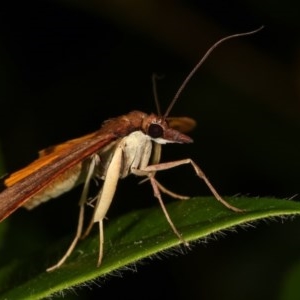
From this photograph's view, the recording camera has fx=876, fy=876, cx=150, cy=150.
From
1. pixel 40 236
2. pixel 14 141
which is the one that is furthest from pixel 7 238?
pixel 14 141

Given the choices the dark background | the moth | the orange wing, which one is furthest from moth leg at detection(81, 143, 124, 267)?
the dark background

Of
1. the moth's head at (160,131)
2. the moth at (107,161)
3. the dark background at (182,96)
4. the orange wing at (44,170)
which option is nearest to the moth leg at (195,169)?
the moth at (107,161)

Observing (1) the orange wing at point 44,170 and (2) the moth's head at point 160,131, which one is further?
(2) the moth's head at point 160,131

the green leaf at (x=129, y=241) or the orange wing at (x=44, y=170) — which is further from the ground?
the orange wing at (x=44, y=170)

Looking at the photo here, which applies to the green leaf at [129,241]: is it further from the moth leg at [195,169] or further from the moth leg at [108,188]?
the moth leg at [108,188]

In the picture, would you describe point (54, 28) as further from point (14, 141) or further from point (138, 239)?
point (138, 239)

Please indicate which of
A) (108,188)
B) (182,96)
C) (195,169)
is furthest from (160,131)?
Answer: (182,96)
